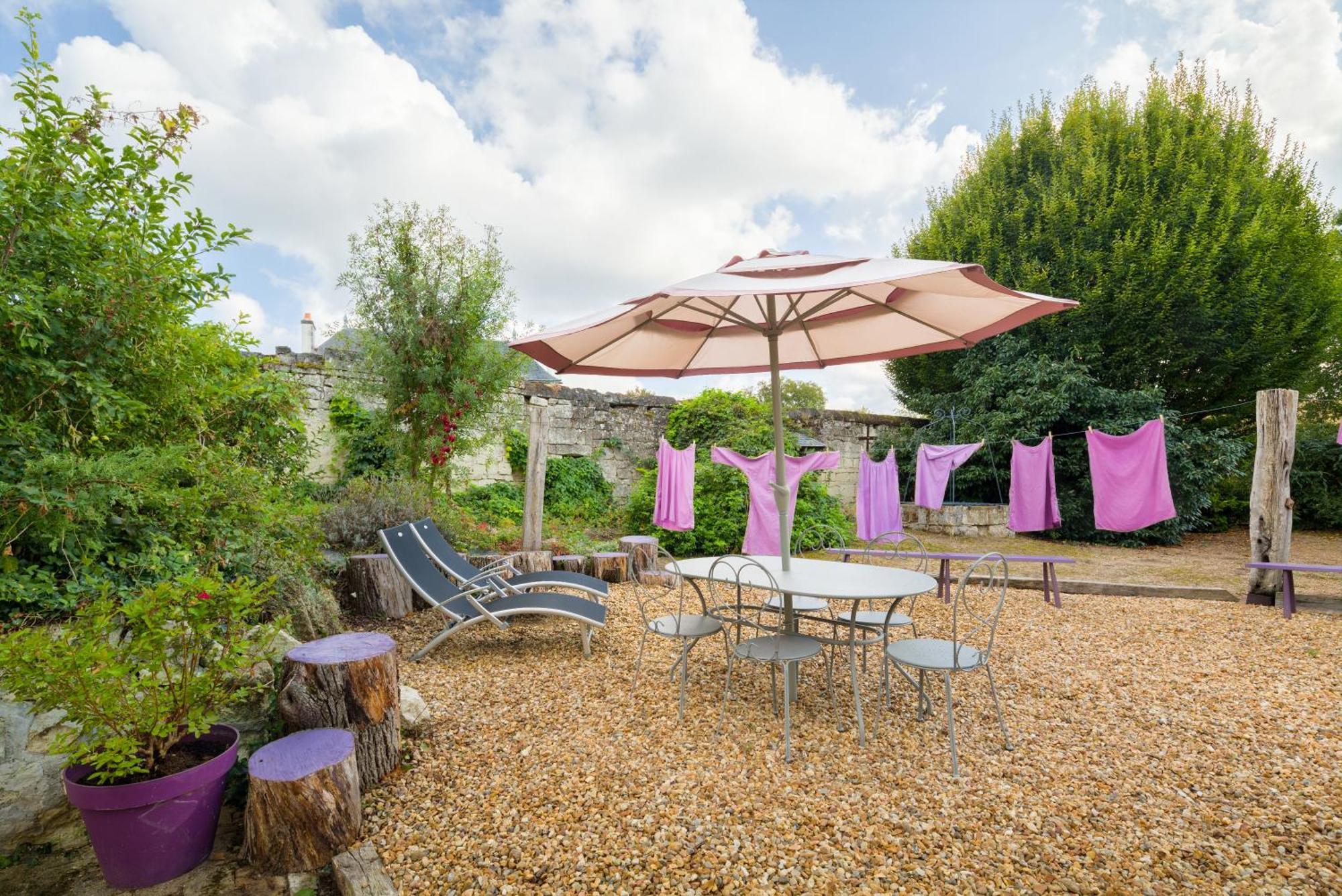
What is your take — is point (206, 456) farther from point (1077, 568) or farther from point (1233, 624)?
point (1077, 568)

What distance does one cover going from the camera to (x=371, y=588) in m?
4.23

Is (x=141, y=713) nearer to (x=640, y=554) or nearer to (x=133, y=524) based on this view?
(x=133, y=524)

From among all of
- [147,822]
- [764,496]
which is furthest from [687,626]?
[764,496]

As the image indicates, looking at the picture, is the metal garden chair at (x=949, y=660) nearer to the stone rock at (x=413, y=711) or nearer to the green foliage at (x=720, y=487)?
the stone rock at (x=413, y=711)

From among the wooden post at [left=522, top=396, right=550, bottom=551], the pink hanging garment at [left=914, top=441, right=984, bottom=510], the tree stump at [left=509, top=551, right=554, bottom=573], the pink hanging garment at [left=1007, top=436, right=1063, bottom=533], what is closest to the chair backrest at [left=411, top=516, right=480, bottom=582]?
the tree stump at [left=509, top=551, right=554, bottom=573]

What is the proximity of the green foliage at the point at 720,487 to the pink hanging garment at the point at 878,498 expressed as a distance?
0.35m

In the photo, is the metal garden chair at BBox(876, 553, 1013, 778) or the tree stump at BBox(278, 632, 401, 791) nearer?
the tree stump at BBox(278, 632, 401, 791)

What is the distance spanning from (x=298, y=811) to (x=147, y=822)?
0.36 m

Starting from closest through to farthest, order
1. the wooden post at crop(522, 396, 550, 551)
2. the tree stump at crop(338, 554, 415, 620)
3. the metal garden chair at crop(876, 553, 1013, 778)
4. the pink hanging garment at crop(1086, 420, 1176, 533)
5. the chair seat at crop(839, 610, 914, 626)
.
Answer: the metal garden chair at crop(876, 553, 1013, 778), the chair seat at crop(839, 610, 914, 626), the tree stump at crop(338, 554, 415, 620), the pink hanging garment at crop(1086, 420, 1176, 533), the wooden post at crop(522, 396, 550, 551)

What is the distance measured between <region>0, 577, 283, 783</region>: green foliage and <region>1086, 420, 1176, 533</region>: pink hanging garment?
643 cm

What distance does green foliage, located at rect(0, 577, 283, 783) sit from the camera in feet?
4.96

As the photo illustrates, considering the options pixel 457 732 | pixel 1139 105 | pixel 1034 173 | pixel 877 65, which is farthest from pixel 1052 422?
pixel 457 732

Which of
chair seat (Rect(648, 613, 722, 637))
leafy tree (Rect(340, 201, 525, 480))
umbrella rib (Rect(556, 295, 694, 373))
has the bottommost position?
chair seat (Rect(648, 613, 722, 637))

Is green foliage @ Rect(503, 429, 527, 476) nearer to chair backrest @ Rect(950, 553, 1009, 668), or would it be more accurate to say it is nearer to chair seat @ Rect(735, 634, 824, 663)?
chair backrest @ Rect(950, 553, 1009, 668)
